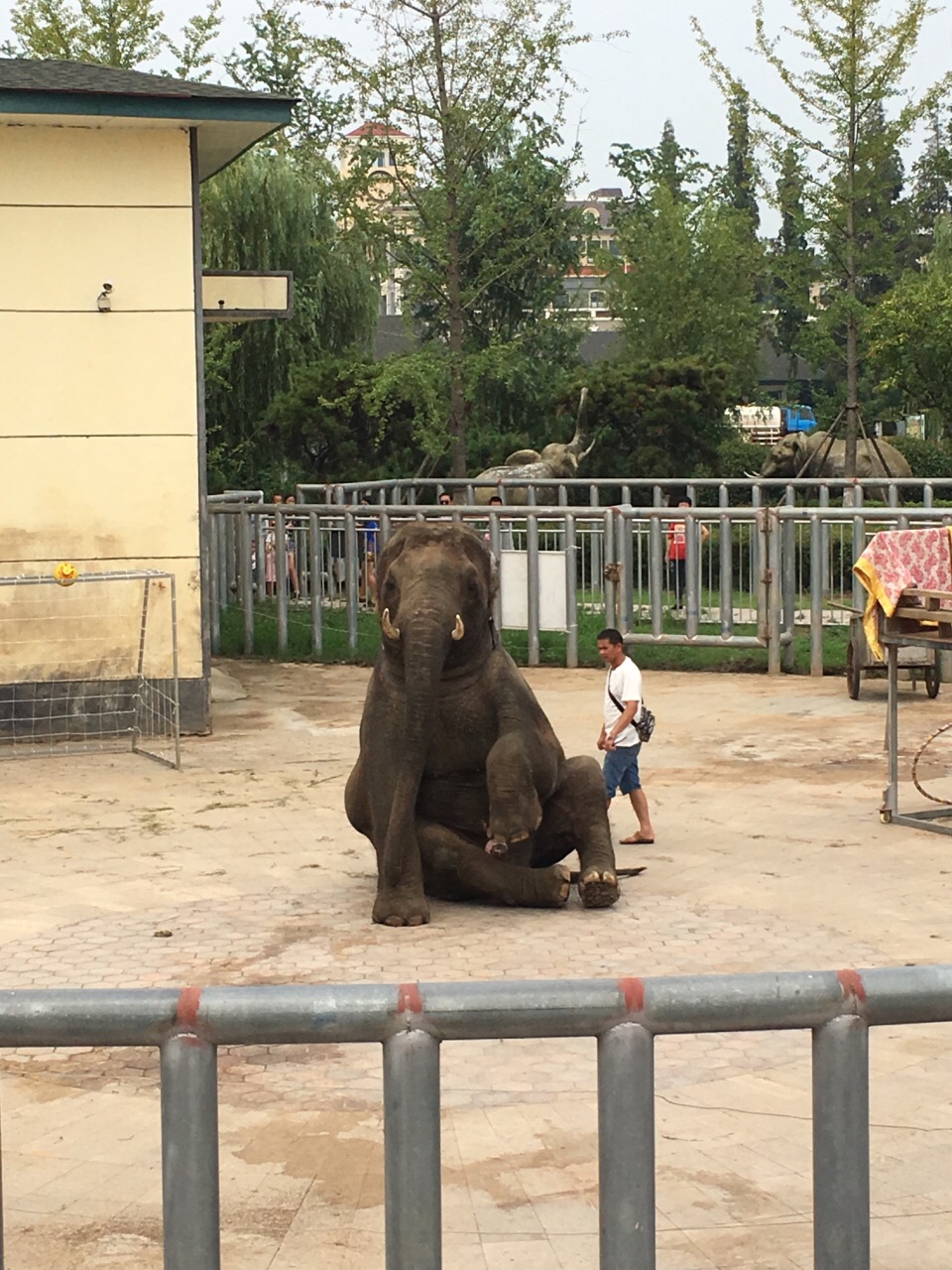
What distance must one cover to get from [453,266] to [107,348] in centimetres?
1292

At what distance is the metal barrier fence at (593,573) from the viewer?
19.7 m

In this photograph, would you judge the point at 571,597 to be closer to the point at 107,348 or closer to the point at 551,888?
the point at 107,348

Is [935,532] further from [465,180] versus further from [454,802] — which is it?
[465,180]

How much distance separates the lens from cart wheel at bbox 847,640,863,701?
17734mm

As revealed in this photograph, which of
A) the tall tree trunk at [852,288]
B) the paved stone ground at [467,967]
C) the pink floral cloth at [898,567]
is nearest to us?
the paved stone ground at [467,967]

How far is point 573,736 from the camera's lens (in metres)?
16.0

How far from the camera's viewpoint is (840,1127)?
12.2 ft

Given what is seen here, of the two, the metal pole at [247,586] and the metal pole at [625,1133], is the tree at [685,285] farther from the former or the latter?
the metal pole at [625,1133]

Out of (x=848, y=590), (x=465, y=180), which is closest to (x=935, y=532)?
(x=848, y=590)

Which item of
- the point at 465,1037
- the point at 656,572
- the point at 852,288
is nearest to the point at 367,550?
the point at 656,572

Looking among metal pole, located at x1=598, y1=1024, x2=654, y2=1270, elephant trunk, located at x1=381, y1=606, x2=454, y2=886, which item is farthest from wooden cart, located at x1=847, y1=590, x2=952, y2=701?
metal pole, located at x1=598, y1=1024, x2=654, y2=1270

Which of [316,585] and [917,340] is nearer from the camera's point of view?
[316,585]

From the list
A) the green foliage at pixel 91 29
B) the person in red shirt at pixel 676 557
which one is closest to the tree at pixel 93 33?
the green foliage at pixel 91 29

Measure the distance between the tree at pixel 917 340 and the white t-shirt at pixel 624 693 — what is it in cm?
2149
